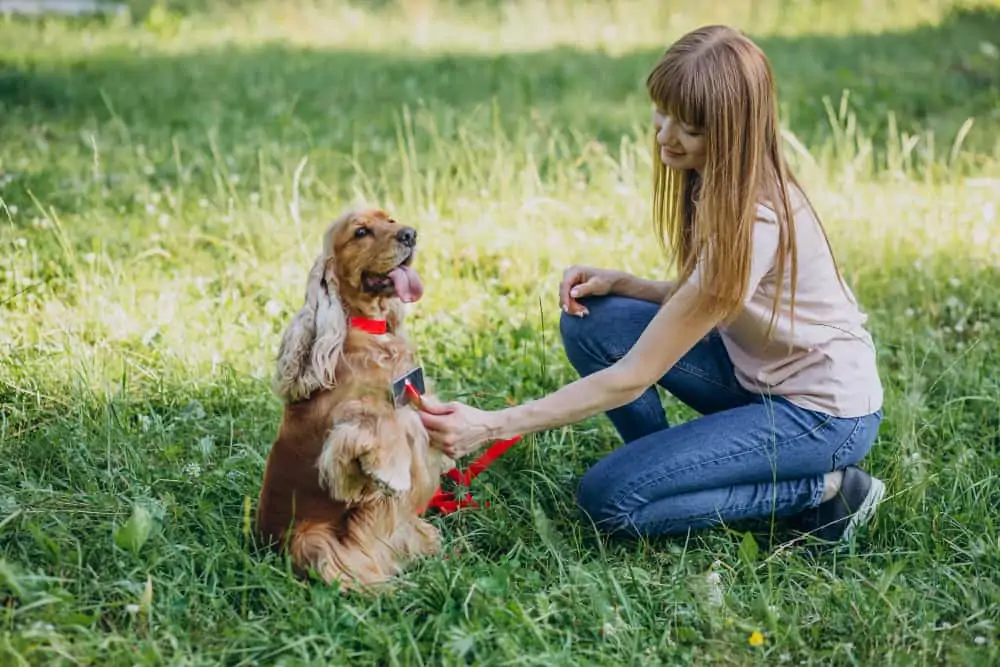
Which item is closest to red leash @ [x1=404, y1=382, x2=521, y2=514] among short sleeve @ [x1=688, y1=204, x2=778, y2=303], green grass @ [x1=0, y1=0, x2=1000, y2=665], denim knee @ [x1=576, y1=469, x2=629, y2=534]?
green grass @ [x1=0, y1=0, x2=1000, y2=665]

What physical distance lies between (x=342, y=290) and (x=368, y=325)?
0.36 feet

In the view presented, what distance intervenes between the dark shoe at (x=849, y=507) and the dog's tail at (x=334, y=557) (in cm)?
118

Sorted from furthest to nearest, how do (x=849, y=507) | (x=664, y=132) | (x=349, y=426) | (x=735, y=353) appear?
(x=735, y=353) < (x=849, y=507) < (x=664, y=132) < (x=349, y=426)

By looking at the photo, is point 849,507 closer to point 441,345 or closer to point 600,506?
point 600,506

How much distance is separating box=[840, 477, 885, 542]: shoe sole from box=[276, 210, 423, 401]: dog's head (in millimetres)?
1314

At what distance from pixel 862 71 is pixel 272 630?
6488 millimetres

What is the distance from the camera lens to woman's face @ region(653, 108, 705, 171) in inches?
114

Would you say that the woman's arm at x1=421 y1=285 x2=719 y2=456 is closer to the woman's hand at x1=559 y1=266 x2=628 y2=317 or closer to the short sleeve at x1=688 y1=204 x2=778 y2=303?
the short sleeve at x1=688 y1=204 x2=778 y2=303

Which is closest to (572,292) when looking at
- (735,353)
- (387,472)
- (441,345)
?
(735,353)

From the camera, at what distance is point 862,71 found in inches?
307

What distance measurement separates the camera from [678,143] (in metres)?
2.94

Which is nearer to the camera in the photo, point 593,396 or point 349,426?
point 349,426

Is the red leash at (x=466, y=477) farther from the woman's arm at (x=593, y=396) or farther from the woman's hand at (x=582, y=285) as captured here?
the woman's hand at (x=582, y=285)

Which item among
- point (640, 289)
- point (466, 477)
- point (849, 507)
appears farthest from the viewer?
point (640, 289)
